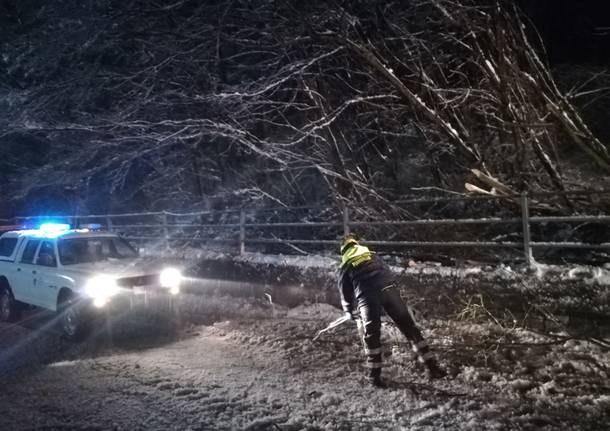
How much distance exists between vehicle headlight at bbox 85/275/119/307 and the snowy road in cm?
61

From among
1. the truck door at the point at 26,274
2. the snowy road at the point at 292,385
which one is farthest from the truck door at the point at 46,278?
the snowy road at the point at 292,385

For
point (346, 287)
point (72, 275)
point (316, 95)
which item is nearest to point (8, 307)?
point (72, 275)

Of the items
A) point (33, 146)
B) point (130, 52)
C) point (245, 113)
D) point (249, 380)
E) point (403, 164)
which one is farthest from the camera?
point (33, 146)

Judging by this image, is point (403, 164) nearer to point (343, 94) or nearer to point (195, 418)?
point (343, 94)

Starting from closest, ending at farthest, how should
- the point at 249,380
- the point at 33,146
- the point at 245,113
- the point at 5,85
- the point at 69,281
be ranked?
the point at 249,380
the point at 69,281
the point at 245,113
the point at 5,85
the point at 33,146

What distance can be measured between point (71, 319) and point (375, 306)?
4.76m

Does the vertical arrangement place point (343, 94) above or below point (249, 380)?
above

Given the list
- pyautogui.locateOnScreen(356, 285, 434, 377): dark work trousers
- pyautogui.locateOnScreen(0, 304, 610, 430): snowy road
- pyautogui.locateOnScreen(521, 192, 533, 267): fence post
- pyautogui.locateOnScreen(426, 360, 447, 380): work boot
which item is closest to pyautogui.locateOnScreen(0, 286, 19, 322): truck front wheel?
pyautogui.locateOnScreen(0, 304, 610, 430): snowy road

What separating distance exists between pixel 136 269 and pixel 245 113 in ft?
17.9

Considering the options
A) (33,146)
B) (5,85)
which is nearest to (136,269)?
(5,85)

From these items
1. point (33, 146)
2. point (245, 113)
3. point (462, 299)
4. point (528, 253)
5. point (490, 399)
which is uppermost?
point (33, 146)

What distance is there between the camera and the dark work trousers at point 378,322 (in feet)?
17.9

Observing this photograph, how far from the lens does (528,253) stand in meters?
6.93

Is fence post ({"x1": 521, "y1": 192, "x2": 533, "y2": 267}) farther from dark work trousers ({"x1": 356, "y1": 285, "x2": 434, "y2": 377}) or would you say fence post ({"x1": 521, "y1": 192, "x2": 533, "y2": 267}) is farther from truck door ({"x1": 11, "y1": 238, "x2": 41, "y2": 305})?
truck door ({"x1": 11, "y1": 238, "x2": 41, "y2": 305})
